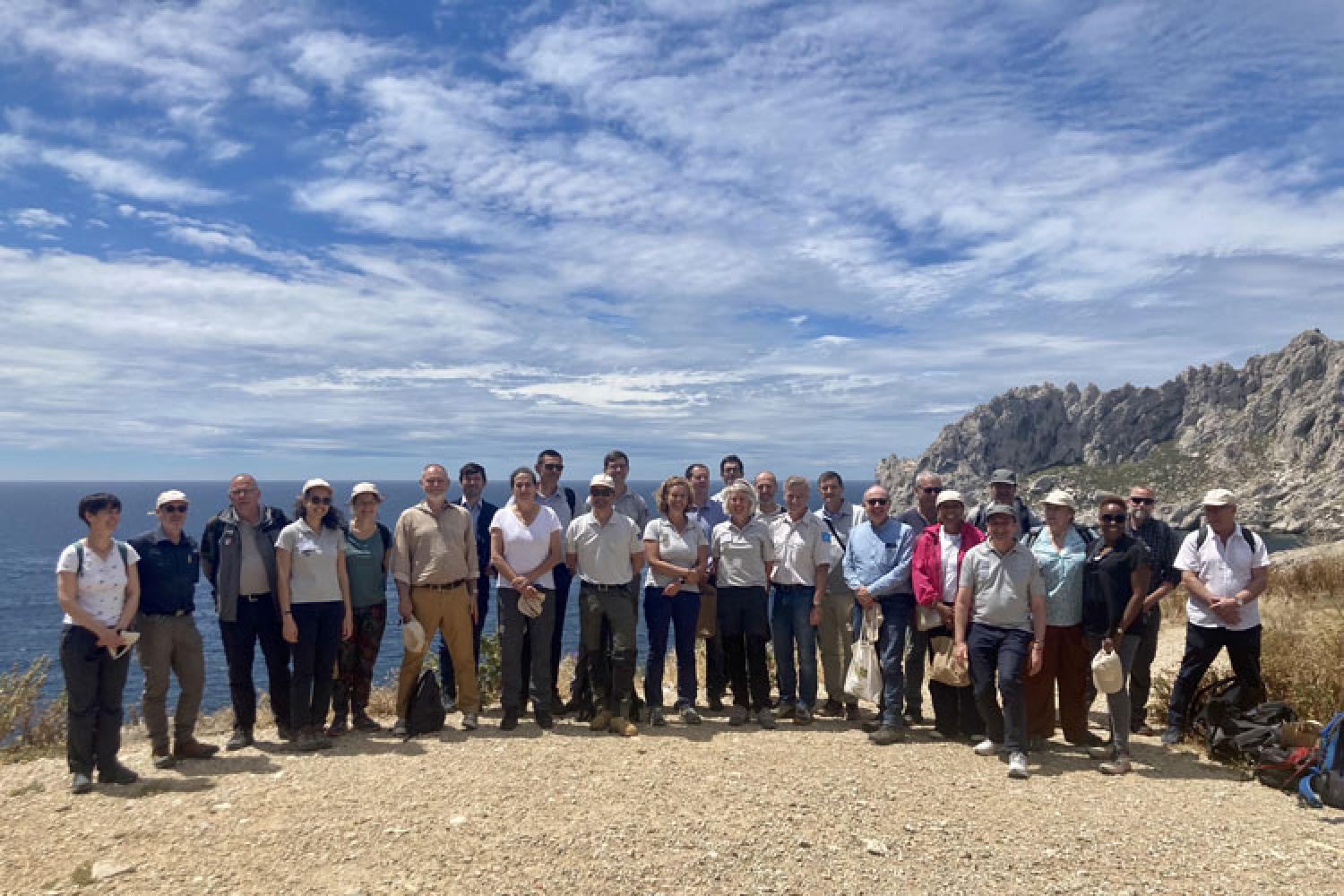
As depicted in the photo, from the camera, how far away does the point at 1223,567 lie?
6.66 meters

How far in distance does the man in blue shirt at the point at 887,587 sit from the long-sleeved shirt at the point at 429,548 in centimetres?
361

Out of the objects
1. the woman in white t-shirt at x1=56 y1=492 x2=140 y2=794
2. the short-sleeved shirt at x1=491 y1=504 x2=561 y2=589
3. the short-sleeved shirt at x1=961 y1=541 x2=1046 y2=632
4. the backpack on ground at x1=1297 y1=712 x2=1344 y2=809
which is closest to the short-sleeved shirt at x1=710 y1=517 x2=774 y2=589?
the short-sleeved shirt at x1=491 y1=504 x2=561 y2=589

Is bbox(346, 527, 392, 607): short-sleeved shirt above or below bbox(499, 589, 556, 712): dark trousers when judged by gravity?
above

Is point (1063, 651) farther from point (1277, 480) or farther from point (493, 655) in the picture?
point (1277, 480)

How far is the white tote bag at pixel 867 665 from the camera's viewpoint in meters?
7.00

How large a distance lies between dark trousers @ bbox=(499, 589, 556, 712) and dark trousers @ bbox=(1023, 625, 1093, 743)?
4.17m

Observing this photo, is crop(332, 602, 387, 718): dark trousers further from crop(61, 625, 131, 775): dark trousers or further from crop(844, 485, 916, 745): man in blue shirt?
crop(844, 485, 916, 745): man in blue shirt

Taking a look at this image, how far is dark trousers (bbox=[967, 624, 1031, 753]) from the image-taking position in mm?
6273

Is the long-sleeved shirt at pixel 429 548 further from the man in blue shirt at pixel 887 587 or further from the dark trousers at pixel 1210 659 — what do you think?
the dark trousers at pixel 1210 659

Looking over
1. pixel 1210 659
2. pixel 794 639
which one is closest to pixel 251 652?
pixel 794 639

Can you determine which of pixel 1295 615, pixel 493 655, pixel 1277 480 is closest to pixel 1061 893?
pixel 493 655

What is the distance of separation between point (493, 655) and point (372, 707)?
144 cm

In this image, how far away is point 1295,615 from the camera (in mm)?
11039

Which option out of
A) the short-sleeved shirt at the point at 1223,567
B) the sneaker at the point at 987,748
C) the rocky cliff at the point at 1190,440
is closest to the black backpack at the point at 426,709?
the sneaker at the point at 987,748
